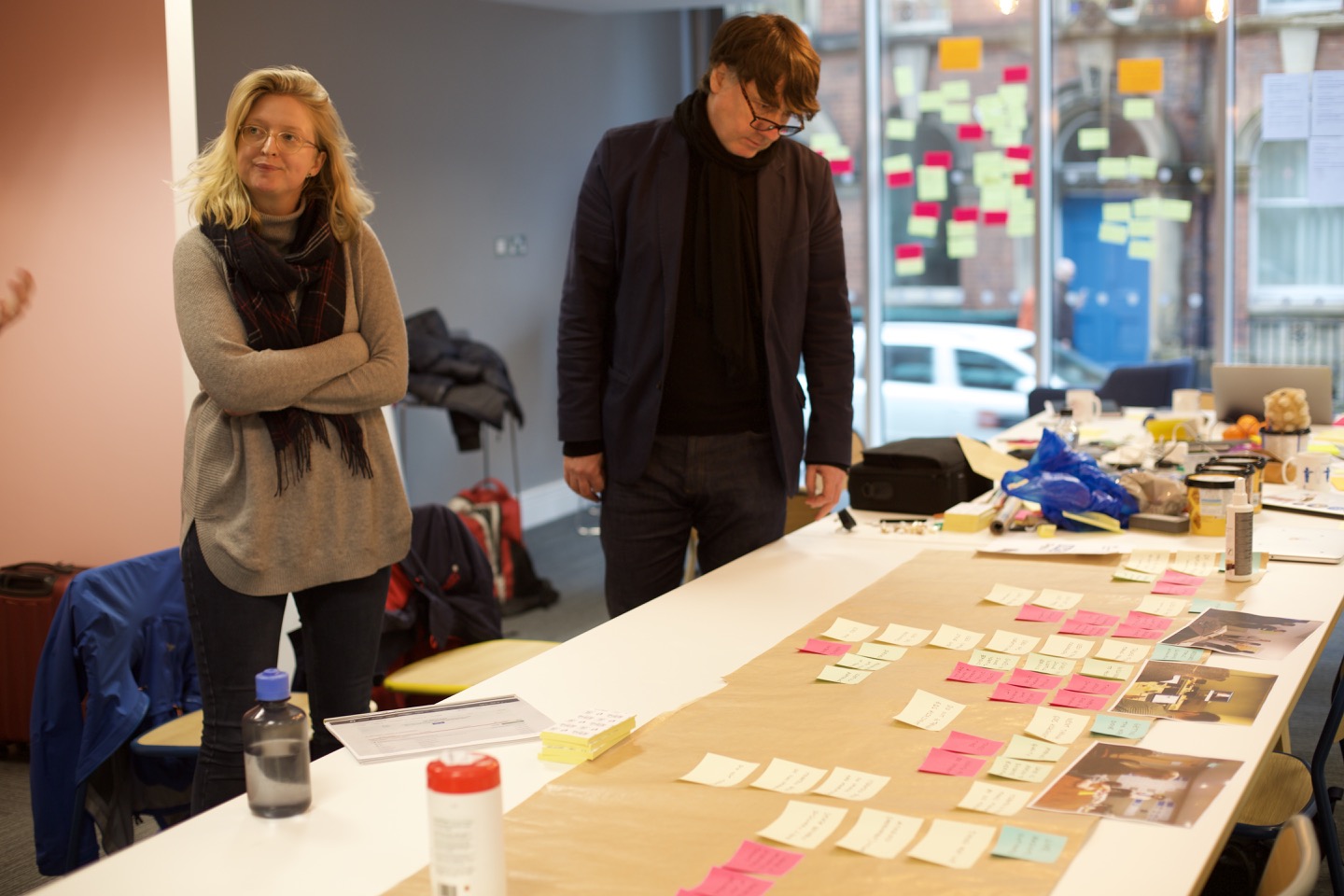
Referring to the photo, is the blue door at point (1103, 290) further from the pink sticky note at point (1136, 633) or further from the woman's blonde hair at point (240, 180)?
the woman's blonde hair at point (240, 180)

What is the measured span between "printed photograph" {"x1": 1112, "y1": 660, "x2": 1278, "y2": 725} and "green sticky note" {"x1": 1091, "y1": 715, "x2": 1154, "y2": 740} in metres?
0.03

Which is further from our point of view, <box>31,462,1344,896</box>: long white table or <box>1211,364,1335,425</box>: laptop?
<box>1211,364,1335,425</box>: laptop

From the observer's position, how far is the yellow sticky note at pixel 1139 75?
269 inches

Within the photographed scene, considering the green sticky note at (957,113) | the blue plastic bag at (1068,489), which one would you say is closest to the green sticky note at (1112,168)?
the green sticky note at (957,113)

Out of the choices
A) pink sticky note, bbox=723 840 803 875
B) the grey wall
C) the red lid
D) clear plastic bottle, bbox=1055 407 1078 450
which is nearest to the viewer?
the red lid

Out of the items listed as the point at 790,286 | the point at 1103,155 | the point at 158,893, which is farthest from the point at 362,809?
the point at 1103,155

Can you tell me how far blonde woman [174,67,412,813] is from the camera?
2260 millimetres

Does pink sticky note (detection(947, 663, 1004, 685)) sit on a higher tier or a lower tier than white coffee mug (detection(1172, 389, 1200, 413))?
lower

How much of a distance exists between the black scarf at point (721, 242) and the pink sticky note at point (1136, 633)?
2.93 ft

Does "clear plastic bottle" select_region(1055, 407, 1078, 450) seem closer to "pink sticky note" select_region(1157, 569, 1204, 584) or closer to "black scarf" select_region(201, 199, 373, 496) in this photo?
"pink sticky note" select_region(1157, 569, 1204, 584)

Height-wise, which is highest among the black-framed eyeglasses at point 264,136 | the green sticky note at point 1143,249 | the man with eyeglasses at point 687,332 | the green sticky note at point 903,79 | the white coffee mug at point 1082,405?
the green sticky note at point 903,79

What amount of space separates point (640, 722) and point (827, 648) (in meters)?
0.41

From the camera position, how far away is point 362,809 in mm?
1549

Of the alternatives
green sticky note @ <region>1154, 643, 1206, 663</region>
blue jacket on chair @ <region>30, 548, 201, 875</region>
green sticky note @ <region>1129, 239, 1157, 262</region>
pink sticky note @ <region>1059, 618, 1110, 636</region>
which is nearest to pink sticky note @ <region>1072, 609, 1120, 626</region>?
pink sticky note @ <region>1059, 618, 1110, 636</region>
